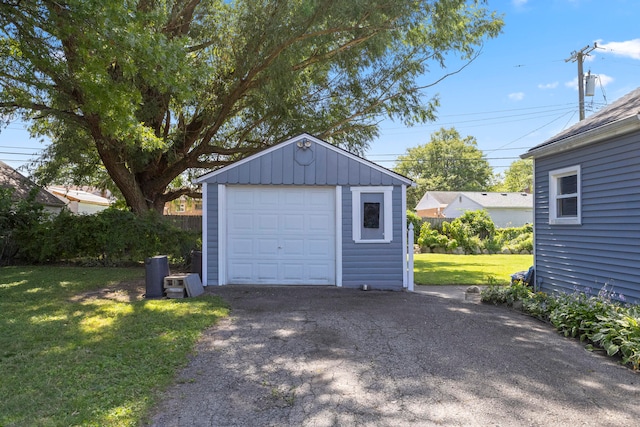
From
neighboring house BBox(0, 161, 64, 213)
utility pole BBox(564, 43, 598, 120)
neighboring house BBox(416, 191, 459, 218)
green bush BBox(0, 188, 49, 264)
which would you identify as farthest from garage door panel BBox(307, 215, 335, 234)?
neighboring house BBox(416, 191, 459, 218)

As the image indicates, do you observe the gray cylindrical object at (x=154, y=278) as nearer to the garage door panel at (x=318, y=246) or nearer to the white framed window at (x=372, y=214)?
the garage door panel at (x=318, y=246)

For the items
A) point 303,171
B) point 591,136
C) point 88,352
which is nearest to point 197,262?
point 303,171

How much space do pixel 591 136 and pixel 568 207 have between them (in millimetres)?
1533

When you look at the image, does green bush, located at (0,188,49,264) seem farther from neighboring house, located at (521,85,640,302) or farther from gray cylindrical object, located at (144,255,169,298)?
neighboring house, located at (521,85,640,302)

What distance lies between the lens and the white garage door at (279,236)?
29.5ft

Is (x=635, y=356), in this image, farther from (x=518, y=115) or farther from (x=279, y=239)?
(x=518, y=115)

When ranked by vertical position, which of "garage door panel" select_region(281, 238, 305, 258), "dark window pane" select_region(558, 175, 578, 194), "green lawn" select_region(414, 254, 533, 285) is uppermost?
"dark window pane" select_region(558, 175, 578, 194)

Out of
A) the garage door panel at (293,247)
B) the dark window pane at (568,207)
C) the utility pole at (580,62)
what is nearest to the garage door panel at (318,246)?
the garage door panel at (293,247)

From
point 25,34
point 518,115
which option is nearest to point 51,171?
point 25,34

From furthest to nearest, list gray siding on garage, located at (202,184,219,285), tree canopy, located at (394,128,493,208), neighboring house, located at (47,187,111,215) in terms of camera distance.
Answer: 1. tree canopy, located at (394,128,493,208)
2. neighboring house, located at (47,187,111,215)
3. gray siding on garage, located at (202,184,219,285)

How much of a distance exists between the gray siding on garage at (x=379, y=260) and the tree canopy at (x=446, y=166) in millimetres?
39222

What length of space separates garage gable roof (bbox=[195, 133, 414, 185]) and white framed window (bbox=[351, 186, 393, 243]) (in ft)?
0.70

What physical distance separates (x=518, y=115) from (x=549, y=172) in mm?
23372

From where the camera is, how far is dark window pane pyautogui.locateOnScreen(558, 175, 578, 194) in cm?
751
